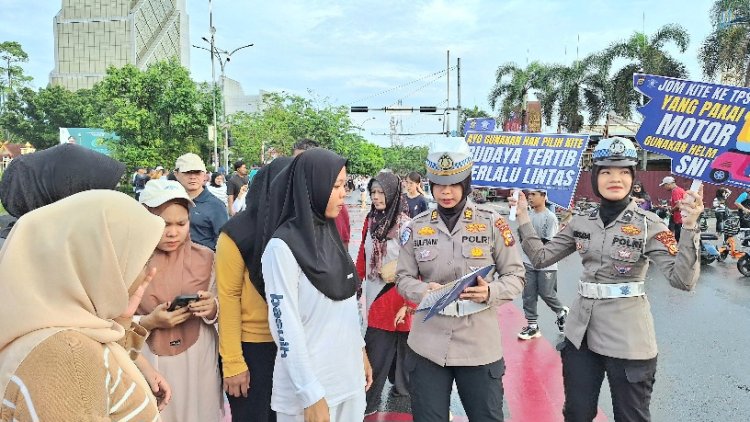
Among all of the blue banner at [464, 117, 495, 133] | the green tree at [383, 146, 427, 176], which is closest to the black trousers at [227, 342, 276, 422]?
the blue banner at [464, 117, 495, 133]

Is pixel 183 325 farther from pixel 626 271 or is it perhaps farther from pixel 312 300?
pixel 626 271

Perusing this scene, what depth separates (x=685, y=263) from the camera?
2.48 meters

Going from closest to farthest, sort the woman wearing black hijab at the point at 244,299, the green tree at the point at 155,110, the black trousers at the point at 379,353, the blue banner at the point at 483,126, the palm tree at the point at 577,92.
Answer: the woman wearing black hijab at the point at 244,299, the black trousers at the point at 379,353, the blue banner at the point at 483,126, the palm tree at the point at 577,92, the green tree at the point at 155,110

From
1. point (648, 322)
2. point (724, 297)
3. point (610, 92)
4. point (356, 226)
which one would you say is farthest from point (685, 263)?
point (610, 92)

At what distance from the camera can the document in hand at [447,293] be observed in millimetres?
2369

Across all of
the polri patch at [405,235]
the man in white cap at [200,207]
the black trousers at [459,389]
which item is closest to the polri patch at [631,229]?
the black trousers at [459,389]

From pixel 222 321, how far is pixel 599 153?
6.79 feet

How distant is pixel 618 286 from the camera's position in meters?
2.65

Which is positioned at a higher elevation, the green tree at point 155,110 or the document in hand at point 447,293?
the green tree at point 155,110

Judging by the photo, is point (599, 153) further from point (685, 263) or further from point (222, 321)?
point (222, 321)

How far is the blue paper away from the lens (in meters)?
2.37

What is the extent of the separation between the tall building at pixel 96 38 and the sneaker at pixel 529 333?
82283 mm

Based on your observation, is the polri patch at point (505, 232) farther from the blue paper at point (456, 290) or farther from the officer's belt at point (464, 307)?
the officer's belt at point (464, 307)

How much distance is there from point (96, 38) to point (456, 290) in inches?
3577
